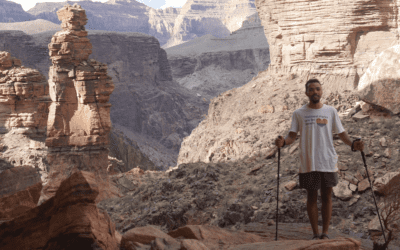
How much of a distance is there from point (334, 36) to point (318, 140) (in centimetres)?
1517

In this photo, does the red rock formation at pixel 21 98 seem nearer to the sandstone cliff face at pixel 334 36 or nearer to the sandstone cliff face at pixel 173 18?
the sandstone cliff face at pixel 334 36

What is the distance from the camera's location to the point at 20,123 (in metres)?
22.3

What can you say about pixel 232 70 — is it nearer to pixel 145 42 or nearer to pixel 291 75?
pixel 145 42

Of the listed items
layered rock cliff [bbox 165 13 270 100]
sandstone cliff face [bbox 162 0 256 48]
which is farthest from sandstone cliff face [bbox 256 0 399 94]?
sandstone cliff face [bbox 162 0 256 48]

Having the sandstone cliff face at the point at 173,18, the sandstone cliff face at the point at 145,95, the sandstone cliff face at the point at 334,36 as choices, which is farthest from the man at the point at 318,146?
the sandstone cliff face at the point at 173,18

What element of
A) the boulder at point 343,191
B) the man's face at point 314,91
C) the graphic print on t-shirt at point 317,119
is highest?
the man's face at point 314,91

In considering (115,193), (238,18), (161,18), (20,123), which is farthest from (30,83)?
(161,18)

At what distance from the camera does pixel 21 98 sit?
22.0m

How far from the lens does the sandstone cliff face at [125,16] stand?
398 ft

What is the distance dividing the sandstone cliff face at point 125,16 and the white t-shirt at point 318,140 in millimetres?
122218

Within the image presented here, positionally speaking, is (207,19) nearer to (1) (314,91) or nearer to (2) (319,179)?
(1) (314,91)

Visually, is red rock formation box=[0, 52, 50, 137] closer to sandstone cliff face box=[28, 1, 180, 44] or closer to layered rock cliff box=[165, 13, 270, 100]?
layered rock cliff box=[165, 13, 270, 100]

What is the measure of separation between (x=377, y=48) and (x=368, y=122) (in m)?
10.2

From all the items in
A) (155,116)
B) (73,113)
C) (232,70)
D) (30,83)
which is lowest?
(155,116)
